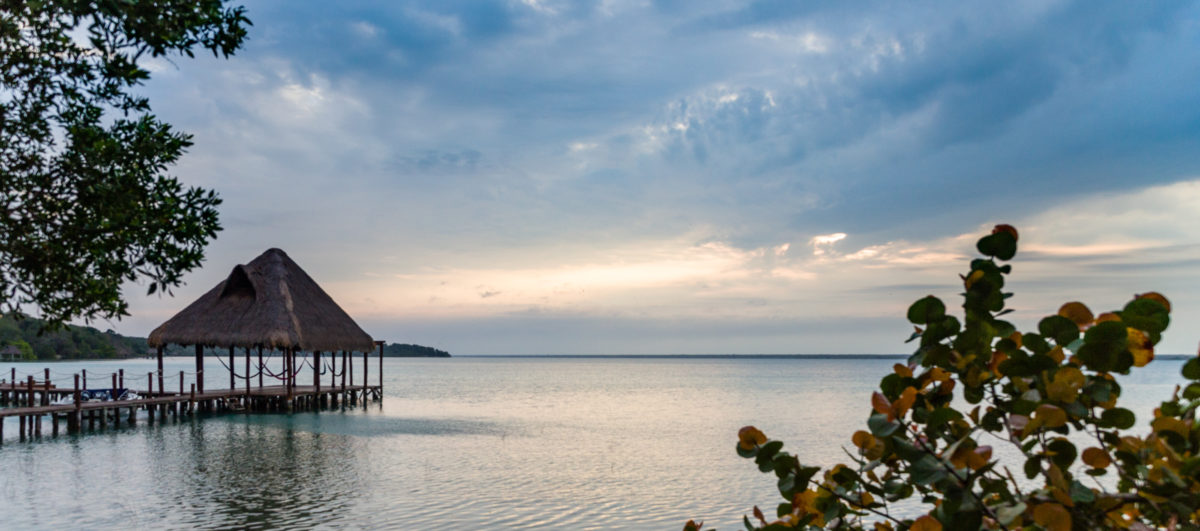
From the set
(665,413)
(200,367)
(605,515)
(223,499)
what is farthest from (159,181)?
(665,413)

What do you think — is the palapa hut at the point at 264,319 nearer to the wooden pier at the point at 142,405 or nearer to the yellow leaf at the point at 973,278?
the wooden pier at the point at 142,405

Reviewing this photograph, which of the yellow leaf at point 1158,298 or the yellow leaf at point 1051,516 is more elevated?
the yellow leaf at point 1158,298

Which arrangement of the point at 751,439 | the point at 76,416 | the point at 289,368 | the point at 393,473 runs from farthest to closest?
the point at 289,368, the point at 76,416, the point at 393,473, the point at 751,439

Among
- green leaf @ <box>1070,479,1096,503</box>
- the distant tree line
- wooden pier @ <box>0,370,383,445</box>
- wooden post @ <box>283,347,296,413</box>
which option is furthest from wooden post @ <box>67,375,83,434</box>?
the distant tree line

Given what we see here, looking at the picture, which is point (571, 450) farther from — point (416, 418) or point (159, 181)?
point (159, 181)

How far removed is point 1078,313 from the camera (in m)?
1.45

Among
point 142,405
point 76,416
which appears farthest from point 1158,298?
point 142,405

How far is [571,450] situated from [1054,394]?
1902cm

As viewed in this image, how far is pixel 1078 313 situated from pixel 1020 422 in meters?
0.27

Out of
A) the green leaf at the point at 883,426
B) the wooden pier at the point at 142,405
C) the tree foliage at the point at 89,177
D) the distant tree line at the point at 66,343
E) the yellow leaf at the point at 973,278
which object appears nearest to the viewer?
the green leaf at the point at 883,426

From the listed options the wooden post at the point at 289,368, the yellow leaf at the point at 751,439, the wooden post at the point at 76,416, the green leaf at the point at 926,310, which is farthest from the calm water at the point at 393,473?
the green leaf at the point at 926,310

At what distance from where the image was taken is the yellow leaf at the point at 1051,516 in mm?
1214

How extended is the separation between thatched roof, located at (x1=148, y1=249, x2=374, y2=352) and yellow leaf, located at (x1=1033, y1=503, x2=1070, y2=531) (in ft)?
85.4

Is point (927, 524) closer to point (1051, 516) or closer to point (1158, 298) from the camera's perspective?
point (1051, 516)
